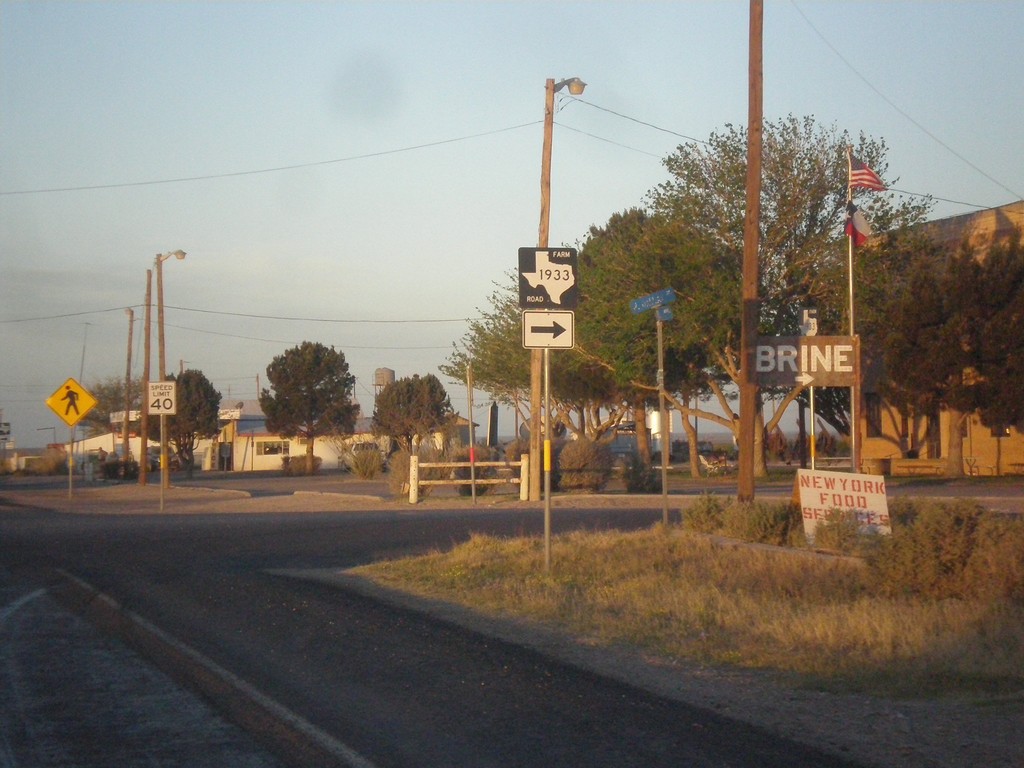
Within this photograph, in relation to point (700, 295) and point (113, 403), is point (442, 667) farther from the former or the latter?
point (113, 403)

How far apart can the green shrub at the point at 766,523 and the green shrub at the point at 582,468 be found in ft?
52.2

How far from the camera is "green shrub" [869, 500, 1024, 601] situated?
10227 mm

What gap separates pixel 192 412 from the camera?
232ft

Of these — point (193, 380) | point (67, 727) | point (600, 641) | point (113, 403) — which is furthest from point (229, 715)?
point (113, 403)

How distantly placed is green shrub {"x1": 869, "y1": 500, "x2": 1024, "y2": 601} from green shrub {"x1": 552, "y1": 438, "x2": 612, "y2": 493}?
→ 2040 cm

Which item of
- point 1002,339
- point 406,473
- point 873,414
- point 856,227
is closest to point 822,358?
point 856,227

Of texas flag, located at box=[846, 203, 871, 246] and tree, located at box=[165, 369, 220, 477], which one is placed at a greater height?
texas flag, located at box=[846, 203, 871, 246]

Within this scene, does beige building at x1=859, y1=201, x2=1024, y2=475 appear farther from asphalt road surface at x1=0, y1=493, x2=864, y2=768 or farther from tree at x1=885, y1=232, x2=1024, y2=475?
asphalt road surface at x1=0, y1=493, x2=864, y2=768

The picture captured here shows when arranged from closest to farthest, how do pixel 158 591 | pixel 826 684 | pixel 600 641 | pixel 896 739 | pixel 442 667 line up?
pixel 896 739 → pixel 826 684 → pixel 442 667 → pixel 600 641 → pixel 158 591

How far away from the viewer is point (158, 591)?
12.7 meters

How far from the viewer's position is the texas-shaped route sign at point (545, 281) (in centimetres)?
1284

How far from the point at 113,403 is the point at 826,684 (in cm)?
9951

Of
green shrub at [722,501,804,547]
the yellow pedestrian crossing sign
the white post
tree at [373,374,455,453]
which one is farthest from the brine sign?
tree at [373,374,455,453]

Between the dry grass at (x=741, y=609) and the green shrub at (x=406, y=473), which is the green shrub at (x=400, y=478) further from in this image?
the dry grass at (x=741, y=609)
